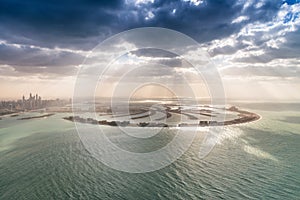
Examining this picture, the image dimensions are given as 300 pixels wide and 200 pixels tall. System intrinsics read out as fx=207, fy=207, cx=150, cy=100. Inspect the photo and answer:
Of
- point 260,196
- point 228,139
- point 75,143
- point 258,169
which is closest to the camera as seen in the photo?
point 260,196

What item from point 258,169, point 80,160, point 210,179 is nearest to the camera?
point 210,179

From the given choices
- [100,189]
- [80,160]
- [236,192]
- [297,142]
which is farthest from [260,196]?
[297,142]

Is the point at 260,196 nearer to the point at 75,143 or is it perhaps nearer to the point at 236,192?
the point at 236,192

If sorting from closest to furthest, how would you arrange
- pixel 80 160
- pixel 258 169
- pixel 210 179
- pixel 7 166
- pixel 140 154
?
pixel 210 179, pixel 258 169, pixel 7 166, pixel 80 160, pixel 140 154

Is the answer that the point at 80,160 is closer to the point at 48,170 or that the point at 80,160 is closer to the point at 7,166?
the point at 48,170

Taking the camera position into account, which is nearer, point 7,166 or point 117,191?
point 117,191

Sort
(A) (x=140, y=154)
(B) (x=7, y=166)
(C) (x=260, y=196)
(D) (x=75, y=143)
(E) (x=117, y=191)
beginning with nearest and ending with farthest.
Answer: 1. (C) (x=260, y=196)
2. (E) (x=117, y=191)
3. (B) (x=7, y=166)
4. (A) (x=140, y=154)
5. (D) (x=75, y=143)

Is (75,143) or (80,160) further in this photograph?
(75,143)

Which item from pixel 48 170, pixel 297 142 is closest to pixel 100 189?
pixel 48 170
